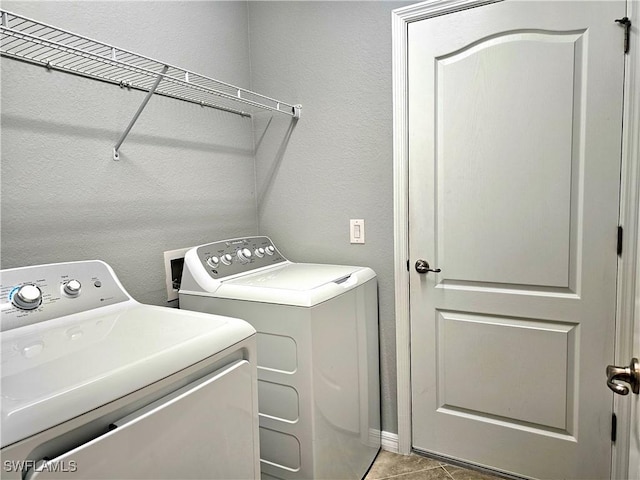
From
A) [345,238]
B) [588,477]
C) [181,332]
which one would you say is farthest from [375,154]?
[588,477]

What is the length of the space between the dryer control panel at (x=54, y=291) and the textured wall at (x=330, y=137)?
1.04 m

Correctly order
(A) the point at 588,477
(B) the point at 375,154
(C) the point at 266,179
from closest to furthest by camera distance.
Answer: (A) the point at 588,477, (B) the point at 375,154, (C) the point at 266,179

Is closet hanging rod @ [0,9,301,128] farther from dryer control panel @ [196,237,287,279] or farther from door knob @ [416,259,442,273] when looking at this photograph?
door knob @ [416,259,442,273]

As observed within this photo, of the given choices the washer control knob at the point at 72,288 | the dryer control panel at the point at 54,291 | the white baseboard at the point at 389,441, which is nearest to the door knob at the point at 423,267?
the white baseboard at the point at 389,441

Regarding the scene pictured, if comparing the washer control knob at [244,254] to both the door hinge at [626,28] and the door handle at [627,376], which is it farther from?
the door hinge at [626,28]

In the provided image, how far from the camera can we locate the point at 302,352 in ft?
4.70

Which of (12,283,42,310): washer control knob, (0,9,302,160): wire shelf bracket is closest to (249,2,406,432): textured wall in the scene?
(0,9,302,160): wire shelf bracket

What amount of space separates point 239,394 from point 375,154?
1.31 m

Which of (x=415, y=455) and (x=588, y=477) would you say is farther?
(x=415, y=455)

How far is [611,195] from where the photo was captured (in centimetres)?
150

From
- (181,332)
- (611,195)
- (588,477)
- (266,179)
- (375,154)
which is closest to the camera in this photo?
(181,332)

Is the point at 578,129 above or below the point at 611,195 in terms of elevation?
above

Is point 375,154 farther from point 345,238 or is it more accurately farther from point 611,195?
point 611,195

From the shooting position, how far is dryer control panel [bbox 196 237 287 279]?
5.57ft
